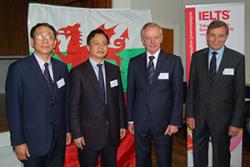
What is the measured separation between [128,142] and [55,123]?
4.22 feet

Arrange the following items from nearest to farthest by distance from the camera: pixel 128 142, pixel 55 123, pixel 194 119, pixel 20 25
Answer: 1. pixel 55 123
2. pixel 194 119
3. pixel 128 142
4. pixel 20 25

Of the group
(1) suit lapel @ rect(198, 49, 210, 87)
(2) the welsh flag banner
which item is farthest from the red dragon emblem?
(1) suit lapel @ rect(198, 49, 210, 87)

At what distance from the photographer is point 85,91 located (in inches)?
77.9

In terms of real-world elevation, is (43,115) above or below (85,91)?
below

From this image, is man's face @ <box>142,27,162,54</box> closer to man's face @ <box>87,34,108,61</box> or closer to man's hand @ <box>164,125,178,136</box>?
man's face @ <box>87,34,108,61</box>

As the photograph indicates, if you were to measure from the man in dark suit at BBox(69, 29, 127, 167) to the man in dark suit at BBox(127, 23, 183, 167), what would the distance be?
10.3 inches

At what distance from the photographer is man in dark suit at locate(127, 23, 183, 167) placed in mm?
2135

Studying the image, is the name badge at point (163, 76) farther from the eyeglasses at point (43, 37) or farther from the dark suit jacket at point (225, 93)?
the eyeglasses at point (43, 37)

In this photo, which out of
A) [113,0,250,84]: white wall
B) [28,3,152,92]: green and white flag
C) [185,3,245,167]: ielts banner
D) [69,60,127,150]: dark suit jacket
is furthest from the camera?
[113,0,250,84]: white wall

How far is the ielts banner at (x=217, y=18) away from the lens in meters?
2.63

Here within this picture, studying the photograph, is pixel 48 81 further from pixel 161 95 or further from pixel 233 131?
pixel 233 131

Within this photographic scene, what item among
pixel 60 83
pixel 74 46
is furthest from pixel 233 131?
pixel 74 46

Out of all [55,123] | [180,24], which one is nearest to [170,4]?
[180,24]

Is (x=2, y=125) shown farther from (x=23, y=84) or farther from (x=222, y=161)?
(x=222, y=161)
